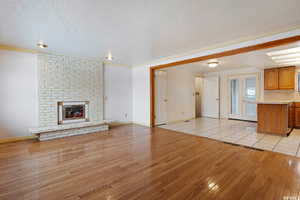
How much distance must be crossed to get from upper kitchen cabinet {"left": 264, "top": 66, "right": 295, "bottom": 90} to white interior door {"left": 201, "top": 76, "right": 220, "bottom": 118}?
2034 millimetres

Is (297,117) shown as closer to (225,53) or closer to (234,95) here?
(234,95)

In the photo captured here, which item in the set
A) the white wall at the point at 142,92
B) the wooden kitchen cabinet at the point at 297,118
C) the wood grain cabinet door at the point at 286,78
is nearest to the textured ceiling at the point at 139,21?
the white wall at the point at 142,92

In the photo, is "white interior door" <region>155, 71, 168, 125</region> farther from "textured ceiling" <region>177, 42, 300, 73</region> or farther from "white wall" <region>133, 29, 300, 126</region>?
"textured ceiling" <region>177, 42, 300, 73</region>

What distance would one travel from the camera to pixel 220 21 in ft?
7.88

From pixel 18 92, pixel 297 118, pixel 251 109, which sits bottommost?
pixel 297 118

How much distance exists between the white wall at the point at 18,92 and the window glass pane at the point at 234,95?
7.86 meters

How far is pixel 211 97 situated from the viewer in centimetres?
764

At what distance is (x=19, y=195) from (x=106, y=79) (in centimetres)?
425

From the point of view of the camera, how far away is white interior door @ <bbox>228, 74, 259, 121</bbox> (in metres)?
6.37

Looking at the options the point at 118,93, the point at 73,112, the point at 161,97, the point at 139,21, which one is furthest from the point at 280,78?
the point at 73,112

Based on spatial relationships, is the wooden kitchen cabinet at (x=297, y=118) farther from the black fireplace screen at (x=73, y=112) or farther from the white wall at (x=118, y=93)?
the black fireplace screen at (x=73, y=112)

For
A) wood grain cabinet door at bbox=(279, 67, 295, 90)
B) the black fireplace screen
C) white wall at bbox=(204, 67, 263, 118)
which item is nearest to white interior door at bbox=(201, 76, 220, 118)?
A: white wall at bbox=(204, 67, 263, 118)

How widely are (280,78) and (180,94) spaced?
3890 millimetres

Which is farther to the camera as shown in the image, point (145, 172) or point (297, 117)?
point (297, 117)
